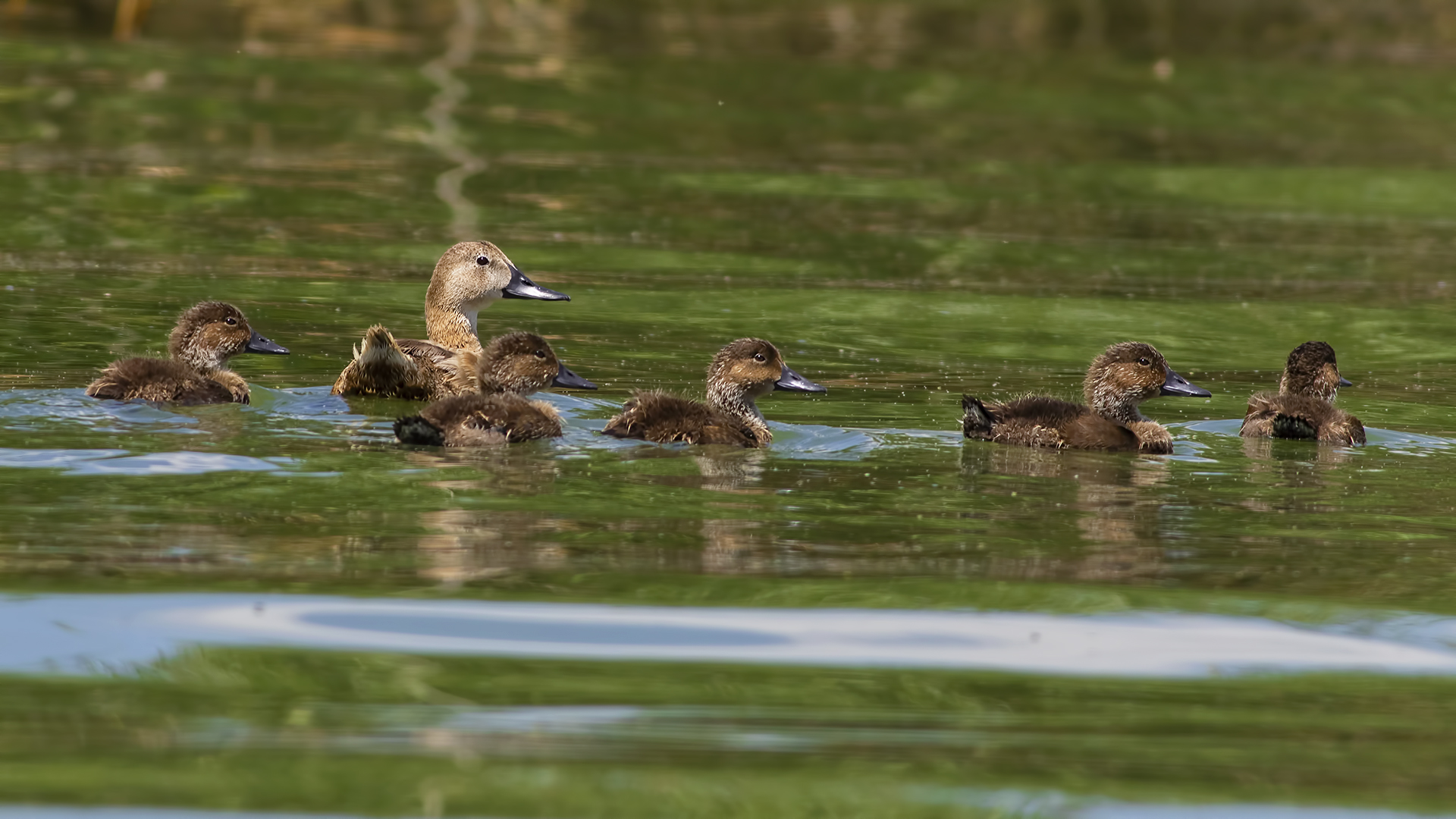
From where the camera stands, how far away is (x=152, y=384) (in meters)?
9.25

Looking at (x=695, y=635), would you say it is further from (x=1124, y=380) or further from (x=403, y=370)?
(x=1124, y=380)

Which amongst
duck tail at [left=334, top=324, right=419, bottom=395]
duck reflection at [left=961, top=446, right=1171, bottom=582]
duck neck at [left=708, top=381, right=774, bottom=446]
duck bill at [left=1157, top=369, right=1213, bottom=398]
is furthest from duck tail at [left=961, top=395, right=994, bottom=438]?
duck tail at [left=334, top=324, right=419, bottom=395]

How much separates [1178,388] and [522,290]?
361 centimetres

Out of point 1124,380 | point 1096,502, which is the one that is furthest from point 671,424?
point 1124,380

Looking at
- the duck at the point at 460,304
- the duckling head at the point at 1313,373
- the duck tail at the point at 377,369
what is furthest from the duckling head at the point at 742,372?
the duckling head at the point at 1313,373

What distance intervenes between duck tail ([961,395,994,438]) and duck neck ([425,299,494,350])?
3232mm

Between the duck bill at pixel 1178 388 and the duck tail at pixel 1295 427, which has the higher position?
the duck bill at pixel 1178 388

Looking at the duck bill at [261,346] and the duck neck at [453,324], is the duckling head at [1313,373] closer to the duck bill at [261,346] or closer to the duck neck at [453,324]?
the duck neck at [453,324]

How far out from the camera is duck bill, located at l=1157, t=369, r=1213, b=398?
10070 mm

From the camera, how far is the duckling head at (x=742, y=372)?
9.55 m

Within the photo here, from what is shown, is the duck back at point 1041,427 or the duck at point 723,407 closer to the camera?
the duck at point 723,407

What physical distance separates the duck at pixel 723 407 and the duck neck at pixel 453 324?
2343mm

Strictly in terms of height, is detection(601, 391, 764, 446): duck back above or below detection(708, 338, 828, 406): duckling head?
below

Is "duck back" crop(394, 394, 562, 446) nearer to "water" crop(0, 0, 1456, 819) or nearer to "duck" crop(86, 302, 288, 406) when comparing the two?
"water" crop(0, 0, 1456, 819)
